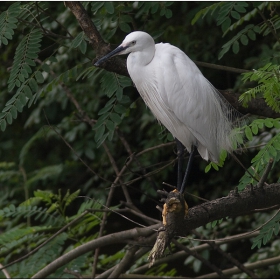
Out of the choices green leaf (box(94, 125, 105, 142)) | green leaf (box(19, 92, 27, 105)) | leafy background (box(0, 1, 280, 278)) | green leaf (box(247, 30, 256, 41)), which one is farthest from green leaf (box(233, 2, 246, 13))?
green leaf (box(19, 92, 27, 105))

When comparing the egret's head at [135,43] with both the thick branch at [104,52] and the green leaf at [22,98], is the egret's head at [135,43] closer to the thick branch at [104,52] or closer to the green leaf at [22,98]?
the thick branch at [104,52]

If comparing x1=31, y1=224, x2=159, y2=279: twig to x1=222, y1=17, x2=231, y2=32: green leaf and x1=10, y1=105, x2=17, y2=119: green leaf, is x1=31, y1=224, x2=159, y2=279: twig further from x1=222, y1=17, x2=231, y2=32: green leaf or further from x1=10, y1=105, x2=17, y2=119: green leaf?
x1=222, y1=17, x2=231, y2=32: green leaf

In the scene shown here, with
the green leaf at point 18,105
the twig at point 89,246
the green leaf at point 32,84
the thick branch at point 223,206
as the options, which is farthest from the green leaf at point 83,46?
the thick branch at point 223,206

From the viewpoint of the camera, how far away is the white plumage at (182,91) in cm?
265

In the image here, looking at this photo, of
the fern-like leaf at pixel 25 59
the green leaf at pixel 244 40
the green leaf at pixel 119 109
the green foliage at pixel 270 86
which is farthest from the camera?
the green leaf at pixel 244 40

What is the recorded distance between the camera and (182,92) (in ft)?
8.75

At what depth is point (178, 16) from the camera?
14.2 ft

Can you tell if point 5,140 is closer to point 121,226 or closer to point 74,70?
point 121,226

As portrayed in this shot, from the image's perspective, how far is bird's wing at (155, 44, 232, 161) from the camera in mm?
2660

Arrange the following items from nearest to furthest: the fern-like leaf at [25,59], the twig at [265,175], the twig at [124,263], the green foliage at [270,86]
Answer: the twig at [265,175] → the green foliage at [270,86] → the fern-like leaf at [25,59] → the twig at [124,263]

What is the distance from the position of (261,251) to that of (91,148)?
1.57 m

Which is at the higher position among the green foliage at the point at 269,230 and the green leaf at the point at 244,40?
the green leaf at the point at 244,40

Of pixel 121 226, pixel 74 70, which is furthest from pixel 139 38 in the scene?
pixel 121 226

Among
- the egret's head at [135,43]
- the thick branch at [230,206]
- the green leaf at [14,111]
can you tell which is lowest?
the thick branch at [230,206]
